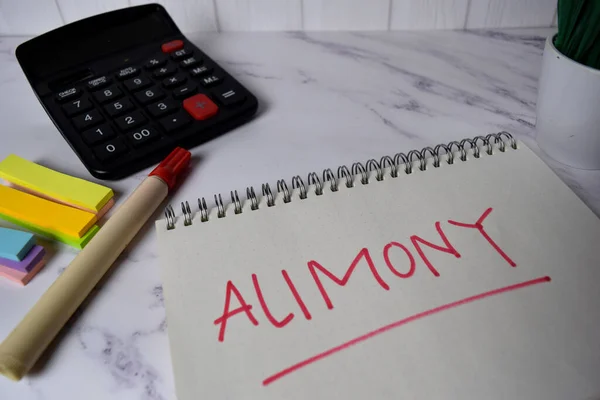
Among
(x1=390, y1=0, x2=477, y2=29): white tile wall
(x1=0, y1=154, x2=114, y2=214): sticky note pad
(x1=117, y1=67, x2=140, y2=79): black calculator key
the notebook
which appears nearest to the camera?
the notebook

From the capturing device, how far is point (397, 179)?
0.40 metres

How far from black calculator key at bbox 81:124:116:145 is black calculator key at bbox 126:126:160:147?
1 centimetres

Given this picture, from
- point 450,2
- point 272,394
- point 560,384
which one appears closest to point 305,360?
point 272,394

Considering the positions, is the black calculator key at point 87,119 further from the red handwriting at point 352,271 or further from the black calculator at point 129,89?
the red handwriting at point 352,271

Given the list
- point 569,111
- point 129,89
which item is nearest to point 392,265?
point 569,111

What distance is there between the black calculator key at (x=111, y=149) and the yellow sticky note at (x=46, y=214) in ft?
0.19

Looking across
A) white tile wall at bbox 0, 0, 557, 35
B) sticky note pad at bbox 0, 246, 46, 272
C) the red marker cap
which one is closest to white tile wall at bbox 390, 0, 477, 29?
white tile wall at bbox 0, 0, 557, 35

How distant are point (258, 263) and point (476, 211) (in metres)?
0.15

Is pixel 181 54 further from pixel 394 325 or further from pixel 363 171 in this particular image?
pixel 394 325

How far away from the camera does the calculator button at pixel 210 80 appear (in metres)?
0.50

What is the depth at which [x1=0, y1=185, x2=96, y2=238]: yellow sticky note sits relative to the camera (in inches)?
14.9

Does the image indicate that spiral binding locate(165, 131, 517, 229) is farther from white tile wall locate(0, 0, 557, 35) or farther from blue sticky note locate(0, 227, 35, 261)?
white tile wall locate(0, 0, 557, 35)

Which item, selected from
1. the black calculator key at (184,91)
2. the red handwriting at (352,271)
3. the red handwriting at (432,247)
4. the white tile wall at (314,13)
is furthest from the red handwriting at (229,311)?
the white tile wall at (314,13)

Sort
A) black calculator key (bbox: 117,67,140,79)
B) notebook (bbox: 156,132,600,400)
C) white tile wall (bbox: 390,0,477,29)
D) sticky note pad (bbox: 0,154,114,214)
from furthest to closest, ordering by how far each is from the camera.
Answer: white tile wall (bbox: 390,0,477,29)
black calculator key (bbox: 117,67,140,79)
sticky note pad (bbox: 0,154,114,214)
notebook (bbox: 156,132,600,400)
